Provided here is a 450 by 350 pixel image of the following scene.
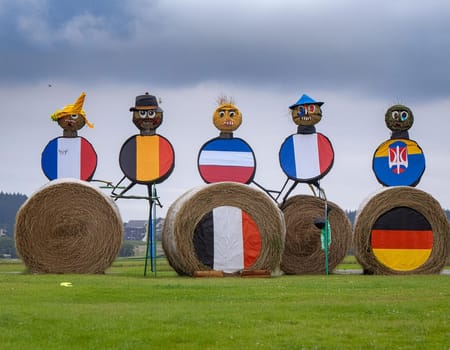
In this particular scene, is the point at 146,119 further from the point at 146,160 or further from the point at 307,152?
the point at 307,152

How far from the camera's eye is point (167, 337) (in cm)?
1180

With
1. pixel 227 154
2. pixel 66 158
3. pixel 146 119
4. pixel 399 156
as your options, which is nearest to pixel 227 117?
pixel 227 154

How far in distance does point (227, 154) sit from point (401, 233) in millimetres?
5312

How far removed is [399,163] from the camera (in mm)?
27547

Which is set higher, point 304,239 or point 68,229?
point 68,229

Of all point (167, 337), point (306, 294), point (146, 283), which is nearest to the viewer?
point (167, 337)

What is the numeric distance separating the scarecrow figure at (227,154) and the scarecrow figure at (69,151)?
3.34 metres

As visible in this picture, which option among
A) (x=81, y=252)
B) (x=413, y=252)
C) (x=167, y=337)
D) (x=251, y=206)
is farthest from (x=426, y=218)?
(x=167, y=337)

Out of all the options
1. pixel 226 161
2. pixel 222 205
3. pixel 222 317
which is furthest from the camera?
pixel 226 161

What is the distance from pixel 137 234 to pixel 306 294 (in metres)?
66.2

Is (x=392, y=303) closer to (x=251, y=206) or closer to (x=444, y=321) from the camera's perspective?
(x=444, y=321)

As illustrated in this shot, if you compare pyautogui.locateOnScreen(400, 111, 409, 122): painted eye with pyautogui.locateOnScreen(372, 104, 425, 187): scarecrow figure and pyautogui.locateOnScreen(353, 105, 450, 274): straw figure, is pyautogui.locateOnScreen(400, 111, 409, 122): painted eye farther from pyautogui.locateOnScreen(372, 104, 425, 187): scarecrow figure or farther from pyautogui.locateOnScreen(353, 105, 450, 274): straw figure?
pyautogui.locateOnScreen(353, 105, 450, 274): straw figure

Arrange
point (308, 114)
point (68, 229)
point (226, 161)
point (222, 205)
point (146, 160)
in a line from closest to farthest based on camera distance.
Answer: point (68, 229) → point (222, 205) → point (226, 161) → point (146, 160) → point (308, 114)

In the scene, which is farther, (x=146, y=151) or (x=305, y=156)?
(x=305, y=156)
